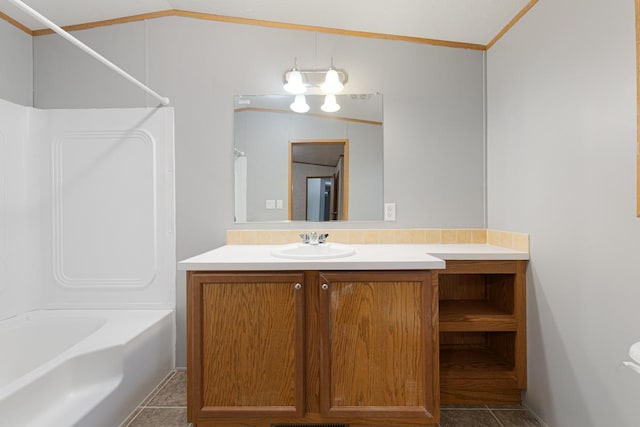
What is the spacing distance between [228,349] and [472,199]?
5.56 feet

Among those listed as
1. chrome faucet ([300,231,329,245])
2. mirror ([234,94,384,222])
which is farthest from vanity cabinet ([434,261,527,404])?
mirror ([234,94,384,222])

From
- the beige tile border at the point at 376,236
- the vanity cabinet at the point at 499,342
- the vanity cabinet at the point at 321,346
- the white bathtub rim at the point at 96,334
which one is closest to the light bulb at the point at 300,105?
the beige tile border at the point at 376,236

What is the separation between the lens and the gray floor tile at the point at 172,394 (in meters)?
1.89

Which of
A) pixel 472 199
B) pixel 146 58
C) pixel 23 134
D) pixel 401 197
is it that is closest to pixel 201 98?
pixel 146 58

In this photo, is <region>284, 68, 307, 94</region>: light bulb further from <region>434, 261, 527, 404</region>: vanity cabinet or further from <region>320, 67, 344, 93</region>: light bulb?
<region>434, 261, 527, 404</region>: vanity cabinet

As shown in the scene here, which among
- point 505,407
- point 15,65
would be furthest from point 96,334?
point 505,407

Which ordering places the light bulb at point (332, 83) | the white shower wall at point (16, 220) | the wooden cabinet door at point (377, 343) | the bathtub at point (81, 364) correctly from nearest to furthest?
the bathtub at point (81, 364) → the wooden cabinet door at point (377, 343) → the white shower wall at point (16, 220) → the light bulb at point (332, 83)

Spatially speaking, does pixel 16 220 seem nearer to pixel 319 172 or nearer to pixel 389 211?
pixel 319 172

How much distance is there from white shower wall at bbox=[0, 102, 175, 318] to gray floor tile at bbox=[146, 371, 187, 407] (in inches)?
18.3

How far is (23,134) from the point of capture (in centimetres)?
218

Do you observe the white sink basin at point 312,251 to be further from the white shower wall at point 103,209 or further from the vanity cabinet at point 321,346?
the white shower wall at point 103,209

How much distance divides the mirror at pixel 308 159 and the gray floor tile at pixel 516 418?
4.02 feet

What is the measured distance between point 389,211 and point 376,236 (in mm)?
181

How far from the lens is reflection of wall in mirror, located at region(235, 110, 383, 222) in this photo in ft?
7.37
